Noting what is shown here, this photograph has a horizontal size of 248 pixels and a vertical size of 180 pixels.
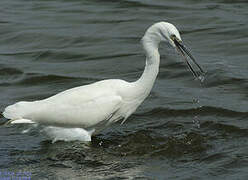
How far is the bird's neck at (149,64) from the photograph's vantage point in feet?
26.6

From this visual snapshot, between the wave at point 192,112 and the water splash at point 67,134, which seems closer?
the water splash at point 67,134

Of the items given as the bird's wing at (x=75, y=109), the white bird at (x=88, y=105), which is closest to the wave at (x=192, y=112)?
the white bird at (x=88, y=105)

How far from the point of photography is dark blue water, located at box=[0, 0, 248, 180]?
26.1ft

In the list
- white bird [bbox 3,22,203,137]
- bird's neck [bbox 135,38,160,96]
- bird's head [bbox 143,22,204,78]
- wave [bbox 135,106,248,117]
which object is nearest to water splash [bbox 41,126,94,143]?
white bird [bbox 3,22,203,137]

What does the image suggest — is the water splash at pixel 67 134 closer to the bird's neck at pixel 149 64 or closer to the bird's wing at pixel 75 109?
the bird's wing at pixel 75 109

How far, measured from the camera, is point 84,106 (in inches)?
329

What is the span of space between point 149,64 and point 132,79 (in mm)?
3297

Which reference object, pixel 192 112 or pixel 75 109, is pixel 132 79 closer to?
pixel 192 112

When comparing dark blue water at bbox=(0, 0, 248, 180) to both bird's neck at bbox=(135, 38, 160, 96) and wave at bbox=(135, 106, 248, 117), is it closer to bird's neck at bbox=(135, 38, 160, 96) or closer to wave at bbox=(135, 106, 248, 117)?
wave at bbox=(135, 106, 248, 117)

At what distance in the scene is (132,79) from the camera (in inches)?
452

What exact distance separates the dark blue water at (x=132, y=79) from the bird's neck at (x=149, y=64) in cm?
86

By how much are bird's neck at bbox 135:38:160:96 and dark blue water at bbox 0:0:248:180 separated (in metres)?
0.86

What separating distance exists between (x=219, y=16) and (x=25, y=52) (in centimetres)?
463

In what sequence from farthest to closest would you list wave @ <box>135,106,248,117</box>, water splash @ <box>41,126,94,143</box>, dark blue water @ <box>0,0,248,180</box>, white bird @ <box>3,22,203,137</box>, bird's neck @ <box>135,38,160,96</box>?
wave @ <box>135,106,248,117</box> < water splash @ <box>41,126,94,143</box> < white bird @ <box>3,22,203,137</box> < bird's neck @ <box>135,38,160,96</box> < dark blue water @ <box>0,0,248,180</box>
